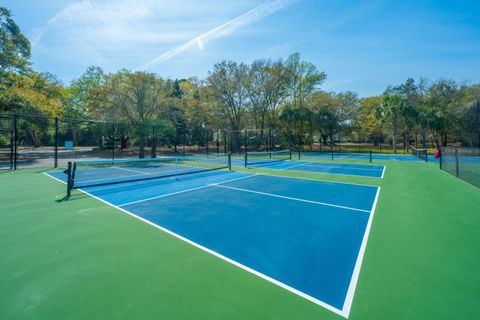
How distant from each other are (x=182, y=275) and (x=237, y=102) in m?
33.9

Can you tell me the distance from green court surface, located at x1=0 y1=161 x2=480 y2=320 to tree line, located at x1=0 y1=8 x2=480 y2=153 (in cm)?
1898

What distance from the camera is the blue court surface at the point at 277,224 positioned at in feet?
9.99

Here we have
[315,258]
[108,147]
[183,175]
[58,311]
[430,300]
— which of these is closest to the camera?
[58,311]

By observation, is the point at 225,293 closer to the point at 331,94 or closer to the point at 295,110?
the point at 295,110

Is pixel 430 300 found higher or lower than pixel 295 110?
lower

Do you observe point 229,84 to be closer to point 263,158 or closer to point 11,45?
point 263,158

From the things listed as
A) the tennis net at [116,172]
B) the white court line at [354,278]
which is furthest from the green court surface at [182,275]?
the tennis net at [116,172]

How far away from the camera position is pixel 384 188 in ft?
29.0

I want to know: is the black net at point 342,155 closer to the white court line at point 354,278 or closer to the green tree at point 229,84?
the green tree at point 229,84

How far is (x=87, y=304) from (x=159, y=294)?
75 cm

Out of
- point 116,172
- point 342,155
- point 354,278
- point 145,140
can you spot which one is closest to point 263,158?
point 342,155

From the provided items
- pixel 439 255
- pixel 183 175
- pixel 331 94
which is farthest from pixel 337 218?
pixel 331 94

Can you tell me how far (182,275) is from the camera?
9.99 ft

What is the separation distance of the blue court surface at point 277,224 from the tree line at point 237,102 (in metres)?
15.8
